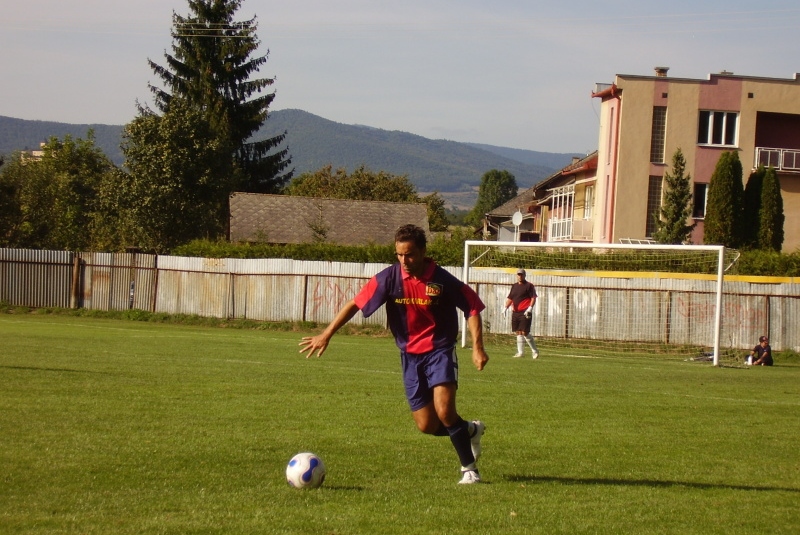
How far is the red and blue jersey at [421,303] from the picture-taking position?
760 centimetres

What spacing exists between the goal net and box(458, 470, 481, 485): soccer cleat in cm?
2043

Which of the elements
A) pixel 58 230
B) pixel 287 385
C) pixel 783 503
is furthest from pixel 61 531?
pixel 58 230

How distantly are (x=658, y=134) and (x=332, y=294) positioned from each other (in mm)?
18607

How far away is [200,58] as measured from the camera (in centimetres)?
5322

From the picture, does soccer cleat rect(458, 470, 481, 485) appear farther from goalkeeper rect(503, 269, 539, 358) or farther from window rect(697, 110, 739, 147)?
window rect(697, 110, 739, 147)

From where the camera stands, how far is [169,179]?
3906 centimetres

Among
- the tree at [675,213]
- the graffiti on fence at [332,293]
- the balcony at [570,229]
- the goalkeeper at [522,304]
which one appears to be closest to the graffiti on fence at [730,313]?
the tree at [675,213]

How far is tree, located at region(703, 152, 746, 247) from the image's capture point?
36.3 meters

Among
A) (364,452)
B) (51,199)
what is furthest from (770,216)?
(51,199)

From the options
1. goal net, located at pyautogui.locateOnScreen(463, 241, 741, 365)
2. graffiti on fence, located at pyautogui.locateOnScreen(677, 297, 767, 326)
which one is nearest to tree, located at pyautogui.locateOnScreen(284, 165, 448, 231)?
goal net, located at pyautogui.locateOnScreen(463, 241, 741, 365)

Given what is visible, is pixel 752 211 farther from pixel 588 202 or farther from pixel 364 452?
pixel 364 452

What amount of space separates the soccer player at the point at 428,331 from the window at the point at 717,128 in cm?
3800

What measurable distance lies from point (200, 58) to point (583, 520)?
5056 centimetres

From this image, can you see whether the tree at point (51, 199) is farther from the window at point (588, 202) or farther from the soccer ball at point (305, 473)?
the soccer ball at point (305, 473)
